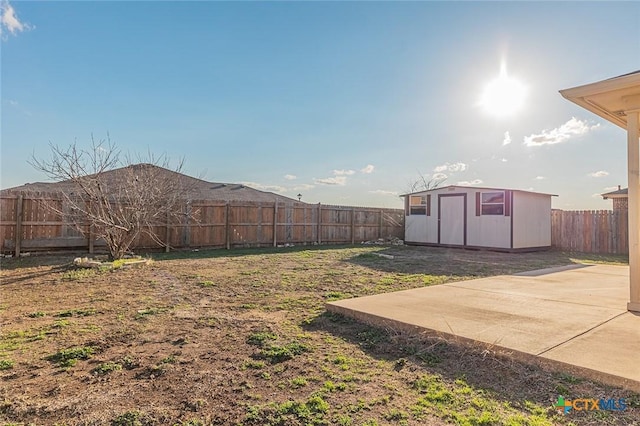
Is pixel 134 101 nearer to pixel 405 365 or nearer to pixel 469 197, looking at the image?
pixel 405 365

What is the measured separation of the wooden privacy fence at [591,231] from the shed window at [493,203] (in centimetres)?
370

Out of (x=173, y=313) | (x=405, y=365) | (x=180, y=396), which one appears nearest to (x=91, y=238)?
(x=173, y=313)

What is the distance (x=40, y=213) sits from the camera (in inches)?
382

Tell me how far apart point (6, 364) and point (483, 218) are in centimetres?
1403

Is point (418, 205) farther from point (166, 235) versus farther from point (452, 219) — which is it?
point (166, 235)

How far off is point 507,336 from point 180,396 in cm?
272

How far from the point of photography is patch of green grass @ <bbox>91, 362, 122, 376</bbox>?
9.16 feet

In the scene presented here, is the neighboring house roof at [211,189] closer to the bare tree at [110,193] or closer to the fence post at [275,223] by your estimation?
the bare tree at [110,193]

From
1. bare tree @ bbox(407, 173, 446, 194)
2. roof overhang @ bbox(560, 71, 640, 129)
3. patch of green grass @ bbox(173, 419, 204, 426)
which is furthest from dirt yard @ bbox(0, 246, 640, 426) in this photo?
bare tree @ bbox(407, 173, 446, 194)

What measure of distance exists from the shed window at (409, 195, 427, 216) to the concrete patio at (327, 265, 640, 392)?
372 inches

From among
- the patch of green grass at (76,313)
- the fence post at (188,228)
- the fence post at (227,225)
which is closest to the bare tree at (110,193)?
the fence post at (188,228)

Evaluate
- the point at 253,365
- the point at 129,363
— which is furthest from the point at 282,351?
the point at 129,363

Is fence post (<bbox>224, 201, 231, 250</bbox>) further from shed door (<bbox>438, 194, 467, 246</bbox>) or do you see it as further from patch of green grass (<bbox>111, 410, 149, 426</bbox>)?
patch of green grass (<bbox>111, 410, 149, 426</bbox>)

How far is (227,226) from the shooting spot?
1309 cm
